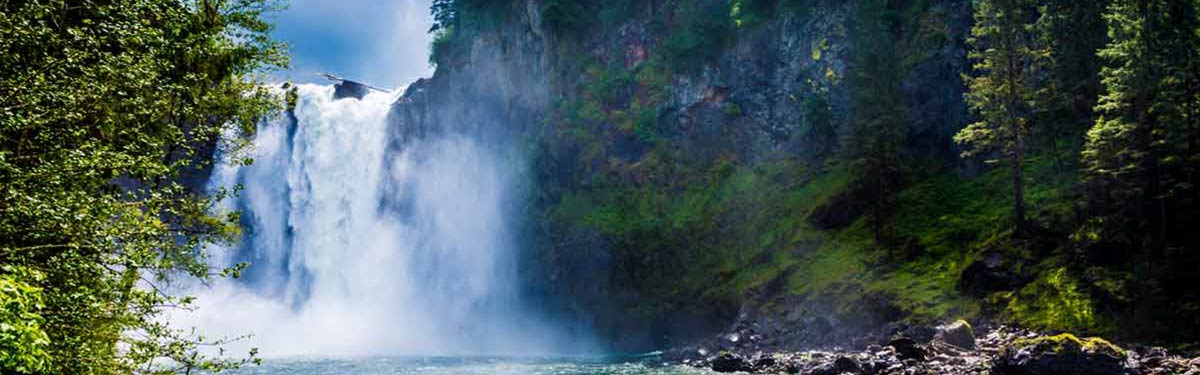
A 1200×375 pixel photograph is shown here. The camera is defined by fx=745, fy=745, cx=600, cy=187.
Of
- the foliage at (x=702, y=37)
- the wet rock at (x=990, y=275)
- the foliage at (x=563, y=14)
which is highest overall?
the foliage at (x=563, y=14)

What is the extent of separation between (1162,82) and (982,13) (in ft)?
34.7

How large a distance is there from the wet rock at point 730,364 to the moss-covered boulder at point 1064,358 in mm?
11428

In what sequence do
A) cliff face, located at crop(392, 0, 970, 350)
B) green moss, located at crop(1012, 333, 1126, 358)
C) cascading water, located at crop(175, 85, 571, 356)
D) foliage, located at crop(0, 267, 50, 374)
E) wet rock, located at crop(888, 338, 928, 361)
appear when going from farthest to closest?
cascading water, located at crop(175, 85, 571, 356), cliff face, located at crop(392, 0, 970, 350), wet rock, located at crop(888, 338, 928, 361), green moss, located at crop(1012, 333, 1126, 358), foliage, located at crop(0, 267, 50, 374)

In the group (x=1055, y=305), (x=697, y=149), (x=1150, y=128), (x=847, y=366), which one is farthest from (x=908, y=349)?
(x=697, y=149)

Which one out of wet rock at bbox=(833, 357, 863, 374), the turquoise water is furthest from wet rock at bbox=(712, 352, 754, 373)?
wet rock at bbox=(833, 357, 863, 374)

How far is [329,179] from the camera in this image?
2904 inches

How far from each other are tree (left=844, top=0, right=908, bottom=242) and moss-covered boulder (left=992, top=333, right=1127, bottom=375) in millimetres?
18881

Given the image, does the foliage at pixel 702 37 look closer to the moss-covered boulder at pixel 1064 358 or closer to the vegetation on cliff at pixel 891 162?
the vegetation on cliff at pixel 891 162

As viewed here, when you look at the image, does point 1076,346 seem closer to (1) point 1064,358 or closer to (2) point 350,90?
(1) point 1064,358

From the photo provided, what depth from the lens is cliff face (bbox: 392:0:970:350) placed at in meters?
45.9

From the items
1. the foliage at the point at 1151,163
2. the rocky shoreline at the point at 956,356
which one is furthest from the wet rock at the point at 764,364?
the foliage at the point at 1151,163

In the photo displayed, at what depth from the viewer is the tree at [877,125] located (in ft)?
139

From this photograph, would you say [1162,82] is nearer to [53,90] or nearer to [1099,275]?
[1099,275]

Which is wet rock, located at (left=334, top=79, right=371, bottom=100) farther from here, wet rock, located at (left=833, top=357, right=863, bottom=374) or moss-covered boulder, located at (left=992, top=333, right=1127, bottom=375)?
moss-covered boulder, located at (left=992, top=333, right=1127, bottom=375)
